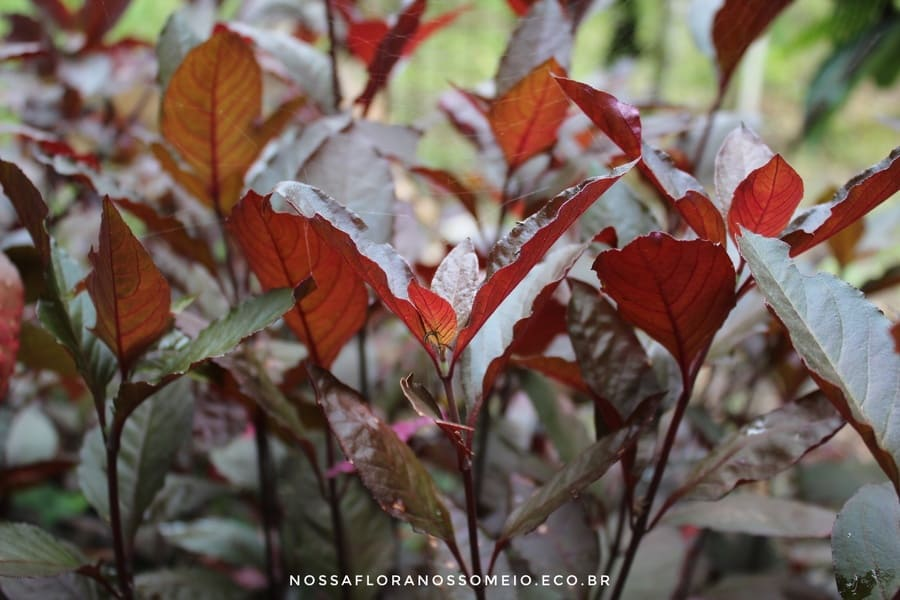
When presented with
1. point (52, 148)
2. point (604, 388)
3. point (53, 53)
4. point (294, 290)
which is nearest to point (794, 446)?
point (604, 388)

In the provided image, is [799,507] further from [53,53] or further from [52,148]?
[53,53]

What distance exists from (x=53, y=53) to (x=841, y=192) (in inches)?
45.5

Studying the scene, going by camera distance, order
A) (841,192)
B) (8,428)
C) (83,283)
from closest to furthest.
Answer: (841,192), (83,283), (8,428)

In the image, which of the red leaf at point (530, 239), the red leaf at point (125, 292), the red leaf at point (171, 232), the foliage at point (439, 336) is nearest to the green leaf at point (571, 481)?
the foliage at point (439, 336)

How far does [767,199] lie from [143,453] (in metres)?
0.58

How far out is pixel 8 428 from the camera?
41.4 inches

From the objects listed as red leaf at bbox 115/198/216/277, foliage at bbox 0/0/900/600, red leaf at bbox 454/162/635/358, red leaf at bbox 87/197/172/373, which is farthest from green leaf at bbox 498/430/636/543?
red leaf at bbox 115/198/216/277

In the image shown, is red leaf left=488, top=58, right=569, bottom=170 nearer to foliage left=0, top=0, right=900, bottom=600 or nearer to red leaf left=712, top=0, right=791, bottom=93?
foliage left=0, top=0, right=900, bottom=600

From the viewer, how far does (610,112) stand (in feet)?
1.70

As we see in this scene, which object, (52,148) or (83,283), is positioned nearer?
(83,283)

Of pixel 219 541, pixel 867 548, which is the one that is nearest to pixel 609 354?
pixel 867 548

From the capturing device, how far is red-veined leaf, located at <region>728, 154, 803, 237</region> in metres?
0.54

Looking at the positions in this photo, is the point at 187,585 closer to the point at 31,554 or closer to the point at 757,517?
the point at 31,554

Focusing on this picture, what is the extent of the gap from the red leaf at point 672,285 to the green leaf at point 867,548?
0.15m
